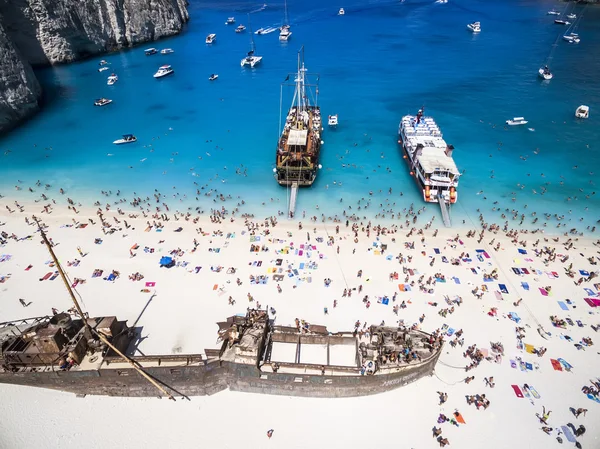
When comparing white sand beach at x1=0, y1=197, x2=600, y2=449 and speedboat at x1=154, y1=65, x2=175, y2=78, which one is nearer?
white sand beach at x1=0, y1=197, x2=600, y2=449

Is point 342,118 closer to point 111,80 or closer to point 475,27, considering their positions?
point 111,80

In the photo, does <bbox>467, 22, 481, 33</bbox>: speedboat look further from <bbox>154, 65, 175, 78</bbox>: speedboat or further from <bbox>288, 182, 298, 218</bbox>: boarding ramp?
<bbox>288, 182, 298, 218</bbox>: boarding ramp

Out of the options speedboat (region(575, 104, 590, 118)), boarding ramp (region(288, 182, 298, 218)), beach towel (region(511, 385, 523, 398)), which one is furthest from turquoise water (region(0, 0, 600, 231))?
beach towel (region(511, 385, 523, 398))

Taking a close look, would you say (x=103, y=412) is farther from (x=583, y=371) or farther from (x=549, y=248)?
(x=549, y=248)

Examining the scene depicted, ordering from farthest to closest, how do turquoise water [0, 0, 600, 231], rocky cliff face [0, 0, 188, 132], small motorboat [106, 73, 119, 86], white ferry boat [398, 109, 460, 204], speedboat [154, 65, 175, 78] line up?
speedboat [154, 65, 175, 78] < small motorboat [106, 73, 119, 86] < rocky cliff face [0, 0, 188, 132] < turquoise water [0, 0, 600, 231] < white ferry boat [398, 109, 460, 204]

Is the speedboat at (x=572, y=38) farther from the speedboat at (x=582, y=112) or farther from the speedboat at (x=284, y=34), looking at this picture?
the speedboat at (x=284, y=34)

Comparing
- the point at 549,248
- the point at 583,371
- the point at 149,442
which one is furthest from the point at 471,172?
the point at 149,442
